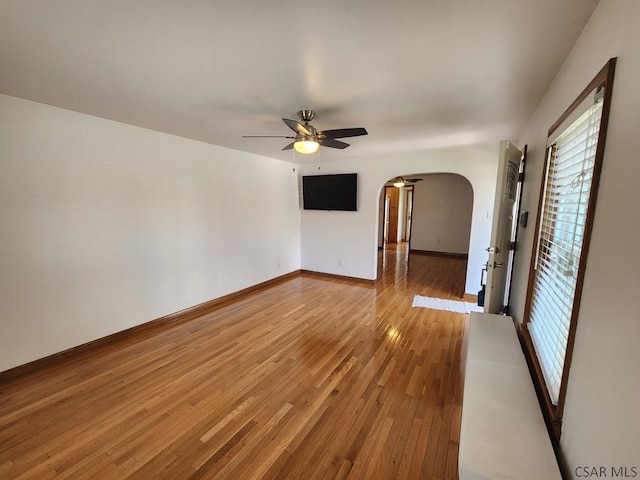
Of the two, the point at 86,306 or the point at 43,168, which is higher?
the point at 43,168

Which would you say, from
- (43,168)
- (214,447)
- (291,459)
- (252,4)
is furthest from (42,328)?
(252,4)

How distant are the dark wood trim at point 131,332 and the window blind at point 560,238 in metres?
3.68

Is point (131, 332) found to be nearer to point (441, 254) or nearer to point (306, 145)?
point (306, 145)

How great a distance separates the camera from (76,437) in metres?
1.73

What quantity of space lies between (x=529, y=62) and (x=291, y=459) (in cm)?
280

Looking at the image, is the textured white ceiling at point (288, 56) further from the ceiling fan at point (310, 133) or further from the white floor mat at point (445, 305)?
the white floor mat at point (445, 305)

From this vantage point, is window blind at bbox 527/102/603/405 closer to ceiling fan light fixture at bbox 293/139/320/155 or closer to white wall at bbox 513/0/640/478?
white wall at bbox 513/0/640/478

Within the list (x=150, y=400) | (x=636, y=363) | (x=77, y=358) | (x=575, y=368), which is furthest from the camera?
(x=77, y=358)

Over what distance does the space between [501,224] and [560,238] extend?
93cm

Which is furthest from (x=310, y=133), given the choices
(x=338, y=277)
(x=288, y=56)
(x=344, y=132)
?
(x=338, y=277)

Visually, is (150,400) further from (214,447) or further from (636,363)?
(636,363)

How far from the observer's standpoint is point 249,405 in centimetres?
200

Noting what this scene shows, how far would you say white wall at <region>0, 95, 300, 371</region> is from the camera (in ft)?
7.47

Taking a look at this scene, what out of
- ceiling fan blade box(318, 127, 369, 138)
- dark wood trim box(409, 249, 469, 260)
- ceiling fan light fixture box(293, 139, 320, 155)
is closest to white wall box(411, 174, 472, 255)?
dark wood trim box(409, 249, 469, 260)
